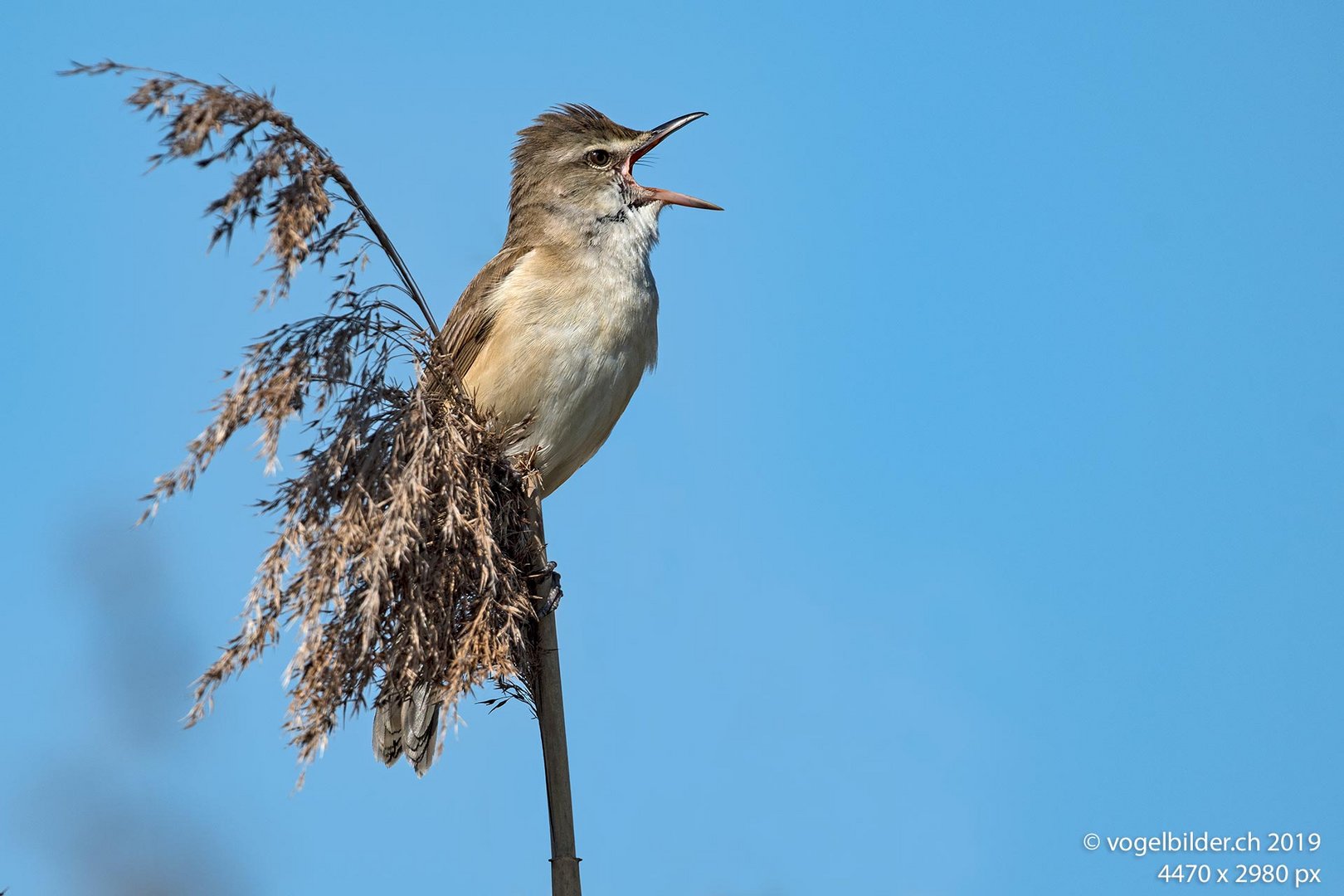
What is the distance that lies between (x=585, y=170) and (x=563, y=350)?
3.54ft

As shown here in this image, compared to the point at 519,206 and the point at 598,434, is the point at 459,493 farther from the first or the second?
the point at 519,206

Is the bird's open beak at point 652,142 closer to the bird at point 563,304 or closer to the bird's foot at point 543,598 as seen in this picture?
the bird at point 563,304

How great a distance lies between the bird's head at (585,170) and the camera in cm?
511

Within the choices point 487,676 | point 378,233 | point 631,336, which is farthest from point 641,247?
point 487,676

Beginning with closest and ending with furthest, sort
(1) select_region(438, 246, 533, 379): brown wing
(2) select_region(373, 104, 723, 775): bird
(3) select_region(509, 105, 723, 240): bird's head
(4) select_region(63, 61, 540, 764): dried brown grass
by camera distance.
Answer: (4) select_region(63, 61, 540, 764): dried brown grass → (2) select_region(373, 104, 723, 775): bird → (1) select_region(438, 246, 533, 379): brown wing → (3) select_region(509, 105, 723, 240): bird's head

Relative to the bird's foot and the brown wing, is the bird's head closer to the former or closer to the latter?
the brown wing

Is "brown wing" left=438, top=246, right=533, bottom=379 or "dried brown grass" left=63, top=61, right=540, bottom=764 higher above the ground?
"brown wing" left=438, top=246, right=533, bottom=379

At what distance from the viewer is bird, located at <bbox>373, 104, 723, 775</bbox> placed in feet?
14.8

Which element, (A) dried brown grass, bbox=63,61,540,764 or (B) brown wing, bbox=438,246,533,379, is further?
(B) brown wing, bbox=438,246,533,379

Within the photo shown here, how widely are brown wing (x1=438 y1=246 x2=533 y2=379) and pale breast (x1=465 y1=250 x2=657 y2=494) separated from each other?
2.0 inches

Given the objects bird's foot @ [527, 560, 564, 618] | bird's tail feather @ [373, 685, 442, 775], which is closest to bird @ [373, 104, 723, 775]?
bird's tail feather @ [373, 685, 442, 775]

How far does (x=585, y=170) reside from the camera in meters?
5.23

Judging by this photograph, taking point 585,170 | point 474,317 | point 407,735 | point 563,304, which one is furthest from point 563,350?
point 407,735

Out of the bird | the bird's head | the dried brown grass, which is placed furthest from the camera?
the bird's head
